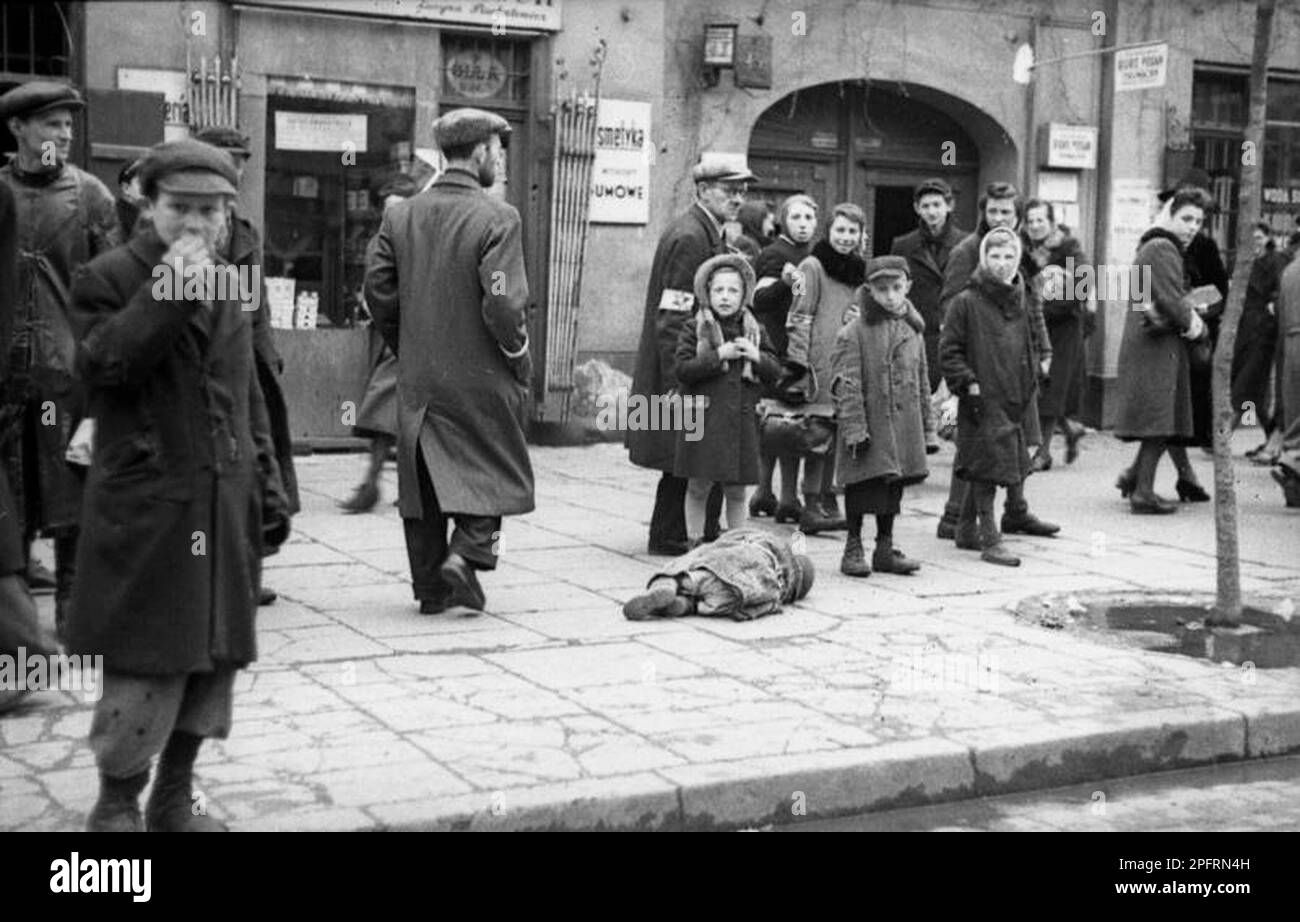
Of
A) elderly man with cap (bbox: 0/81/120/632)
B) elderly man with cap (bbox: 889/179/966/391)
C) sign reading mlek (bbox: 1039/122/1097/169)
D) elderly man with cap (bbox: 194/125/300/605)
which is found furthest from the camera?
sign reading mlek (bbox: 1039/122/1097/169)

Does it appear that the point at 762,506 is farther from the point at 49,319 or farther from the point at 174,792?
the point at 174,792

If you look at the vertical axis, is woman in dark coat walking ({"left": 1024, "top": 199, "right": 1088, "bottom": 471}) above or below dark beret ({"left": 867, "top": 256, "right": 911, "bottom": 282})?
below

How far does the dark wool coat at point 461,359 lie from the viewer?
8.29 meters

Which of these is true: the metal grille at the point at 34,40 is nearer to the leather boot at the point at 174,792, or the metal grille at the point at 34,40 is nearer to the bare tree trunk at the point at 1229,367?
the bare tree trunk at the point at 1229,367

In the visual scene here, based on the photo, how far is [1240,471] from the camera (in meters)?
14.9

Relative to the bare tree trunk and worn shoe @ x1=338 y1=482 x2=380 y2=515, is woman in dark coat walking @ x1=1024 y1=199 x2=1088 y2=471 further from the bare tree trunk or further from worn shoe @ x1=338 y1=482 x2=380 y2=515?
worn shoe @ x1=338 y1=482 x2=380 y2=515

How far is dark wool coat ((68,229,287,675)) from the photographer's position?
16.6 feet

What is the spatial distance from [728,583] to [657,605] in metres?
0.33

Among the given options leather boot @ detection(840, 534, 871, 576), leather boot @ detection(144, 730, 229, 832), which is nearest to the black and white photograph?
leather boot @ detection(144, 730, 229, 832)

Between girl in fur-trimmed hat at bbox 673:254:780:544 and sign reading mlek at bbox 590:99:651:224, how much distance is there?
553 centimetres

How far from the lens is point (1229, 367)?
29.0ft

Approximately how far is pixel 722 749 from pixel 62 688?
93.8 inches
